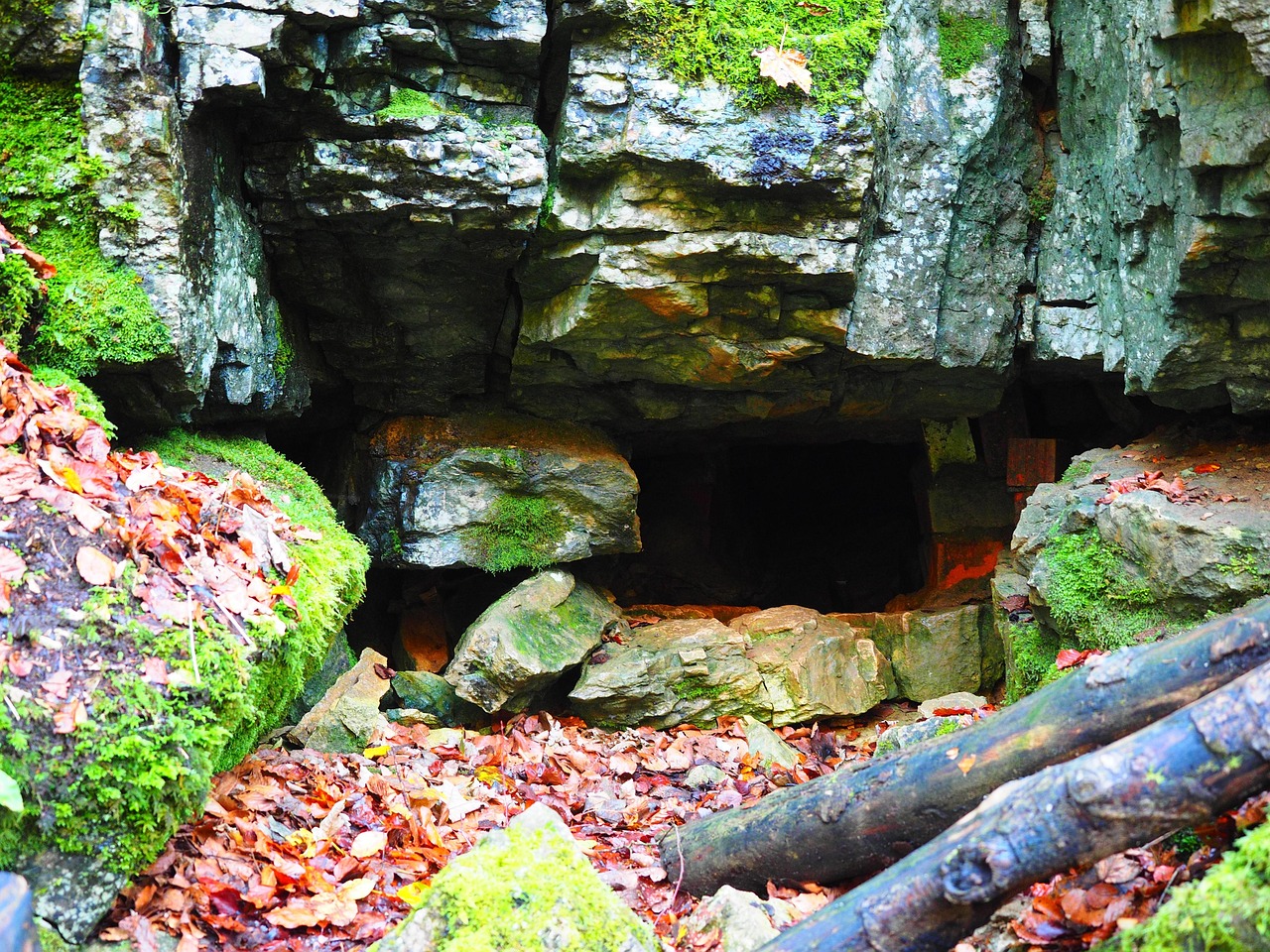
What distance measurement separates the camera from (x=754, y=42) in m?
5.66

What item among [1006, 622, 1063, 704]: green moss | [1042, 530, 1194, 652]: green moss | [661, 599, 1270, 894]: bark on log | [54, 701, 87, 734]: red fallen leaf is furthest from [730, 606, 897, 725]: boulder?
[54, 701, 87, 734]: red fallen leaf

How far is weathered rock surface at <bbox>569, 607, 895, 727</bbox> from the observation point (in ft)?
21.9

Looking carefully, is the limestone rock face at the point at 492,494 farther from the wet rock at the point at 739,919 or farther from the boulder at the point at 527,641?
the wet rock at the point at 739,919

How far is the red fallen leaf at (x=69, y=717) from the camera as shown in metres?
2.81

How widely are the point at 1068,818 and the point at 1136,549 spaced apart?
9.73 feet

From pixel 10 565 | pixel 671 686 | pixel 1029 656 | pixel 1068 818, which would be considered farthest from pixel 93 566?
pixel 1029 656

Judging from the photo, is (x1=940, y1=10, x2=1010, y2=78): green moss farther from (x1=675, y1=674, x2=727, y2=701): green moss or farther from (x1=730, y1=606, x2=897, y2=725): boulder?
(x1=675, y1=674, x2=727, y2=701): green moss

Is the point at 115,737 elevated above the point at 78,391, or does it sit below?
below

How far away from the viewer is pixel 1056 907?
289 centimetres

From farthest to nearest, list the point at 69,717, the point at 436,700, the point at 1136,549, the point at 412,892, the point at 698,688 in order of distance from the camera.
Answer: the point at 698,688, the point at 436,700, the point at 1136,549, the point at 412,892, the point at 69,717

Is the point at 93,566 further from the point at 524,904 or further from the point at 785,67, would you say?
the point at 785,67

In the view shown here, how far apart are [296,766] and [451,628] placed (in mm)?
3642

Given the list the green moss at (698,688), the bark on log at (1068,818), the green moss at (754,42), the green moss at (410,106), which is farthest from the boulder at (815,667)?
the green moss at (410,106)

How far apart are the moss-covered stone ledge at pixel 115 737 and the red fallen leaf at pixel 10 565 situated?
6cm
